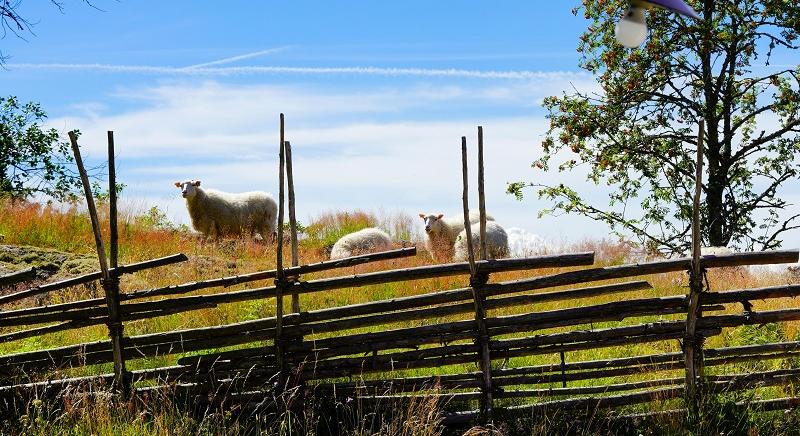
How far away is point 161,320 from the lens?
7.94 metres

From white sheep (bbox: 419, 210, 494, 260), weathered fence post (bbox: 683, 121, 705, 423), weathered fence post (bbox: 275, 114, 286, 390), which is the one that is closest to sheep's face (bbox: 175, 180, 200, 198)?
white sheep (bbox: 419, 210, 494, 260)

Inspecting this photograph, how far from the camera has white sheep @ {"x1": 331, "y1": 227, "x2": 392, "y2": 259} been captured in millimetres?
13578

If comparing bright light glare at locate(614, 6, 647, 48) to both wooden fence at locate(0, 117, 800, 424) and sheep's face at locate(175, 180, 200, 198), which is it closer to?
wooden fence at locate(0, 117, 800, 424)

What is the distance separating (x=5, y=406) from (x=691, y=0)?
12523 mm

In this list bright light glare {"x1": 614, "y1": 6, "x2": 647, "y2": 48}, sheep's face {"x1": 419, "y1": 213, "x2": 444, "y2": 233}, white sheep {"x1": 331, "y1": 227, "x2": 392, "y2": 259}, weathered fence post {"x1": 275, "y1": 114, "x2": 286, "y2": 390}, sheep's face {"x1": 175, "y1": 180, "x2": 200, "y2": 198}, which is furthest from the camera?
sheep's face {"x1": 175, "y1": 180, "x2": 200, "y2": 198}

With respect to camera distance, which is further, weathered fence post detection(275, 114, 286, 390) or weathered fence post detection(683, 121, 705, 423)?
weathered fence post detection(683, 121, 705, 423)

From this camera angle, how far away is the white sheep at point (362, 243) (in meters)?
13.6

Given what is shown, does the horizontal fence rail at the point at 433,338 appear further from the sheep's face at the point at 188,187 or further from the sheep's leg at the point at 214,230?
the sheep's leg at the point at 214,230

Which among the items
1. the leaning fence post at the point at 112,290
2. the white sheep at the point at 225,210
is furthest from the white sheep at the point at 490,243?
the leaning fence post at the point at 112,290

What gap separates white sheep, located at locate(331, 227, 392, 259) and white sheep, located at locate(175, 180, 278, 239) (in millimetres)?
2177

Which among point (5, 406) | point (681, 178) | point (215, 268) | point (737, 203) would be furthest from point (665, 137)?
point (5, 406)

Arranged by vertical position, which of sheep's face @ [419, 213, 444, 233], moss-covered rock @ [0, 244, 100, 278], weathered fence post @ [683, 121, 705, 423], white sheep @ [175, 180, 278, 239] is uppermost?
white sheep @ [175, 180, 278, 239]

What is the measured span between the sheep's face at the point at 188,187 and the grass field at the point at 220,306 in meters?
0.70

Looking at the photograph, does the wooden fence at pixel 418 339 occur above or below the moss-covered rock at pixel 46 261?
below
